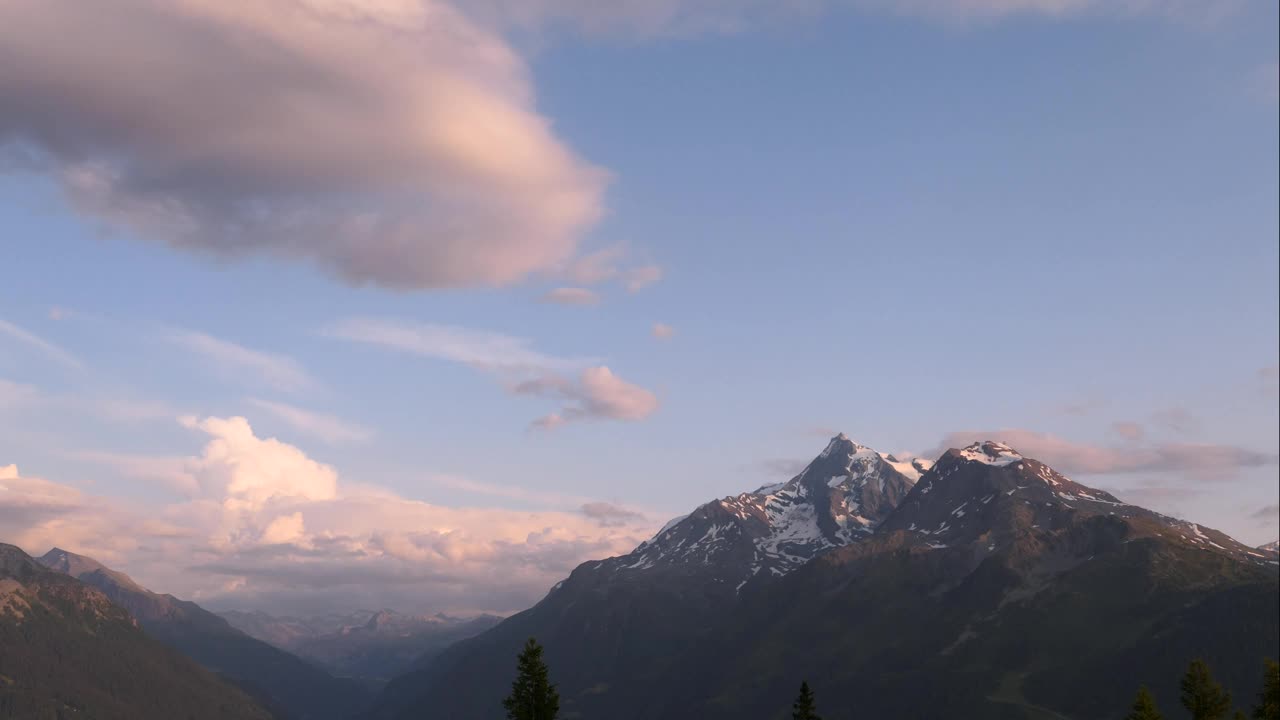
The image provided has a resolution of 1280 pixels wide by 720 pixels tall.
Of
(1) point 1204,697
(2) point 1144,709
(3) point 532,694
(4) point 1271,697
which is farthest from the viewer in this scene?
(2) point 1144,709

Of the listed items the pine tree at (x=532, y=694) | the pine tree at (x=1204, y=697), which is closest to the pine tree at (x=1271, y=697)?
the pine tree at (x=1204, y=697)

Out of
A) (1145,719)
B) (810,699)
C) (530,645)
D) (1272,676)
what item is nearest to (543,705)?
(530,645)

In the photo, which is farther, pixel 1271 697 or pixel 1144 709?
pixel 1144 709

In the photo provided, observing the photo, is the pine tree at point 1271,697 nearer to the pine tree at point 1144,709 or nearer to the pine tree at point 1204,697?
the pine tree at point 1204,697

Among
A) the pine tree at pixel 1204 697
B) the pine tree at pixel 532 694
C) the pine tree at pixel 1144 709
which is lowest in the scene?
the pine tree at pixel 532 694

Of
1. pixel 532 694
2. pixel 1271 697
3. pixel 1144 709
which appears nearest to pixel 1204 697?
pixel 1144 709

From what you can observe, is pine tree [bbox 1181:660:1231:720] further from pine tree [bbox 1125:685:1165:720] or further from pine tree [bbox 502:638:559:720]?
pine tree [bbox 502:638:559:720]

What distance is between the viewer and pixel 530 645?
113 metres

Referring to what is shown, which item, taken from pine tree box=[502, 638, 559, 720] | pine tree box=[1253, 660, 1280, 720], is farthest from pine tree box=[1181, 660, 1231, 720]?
pine tree box=[502, 638, 559, 720]

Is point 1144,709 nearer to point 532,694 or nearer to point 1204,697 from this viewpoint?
point 1204,697

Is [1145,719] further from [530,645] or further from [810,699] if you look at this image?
[530,645]

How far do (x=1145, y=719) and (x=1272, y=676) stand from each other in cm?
1445

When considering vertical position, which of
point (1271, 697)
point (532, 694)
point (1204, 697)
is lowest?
point (532, 694)

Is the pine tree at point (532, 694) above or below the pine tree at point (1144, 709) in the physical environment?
below
